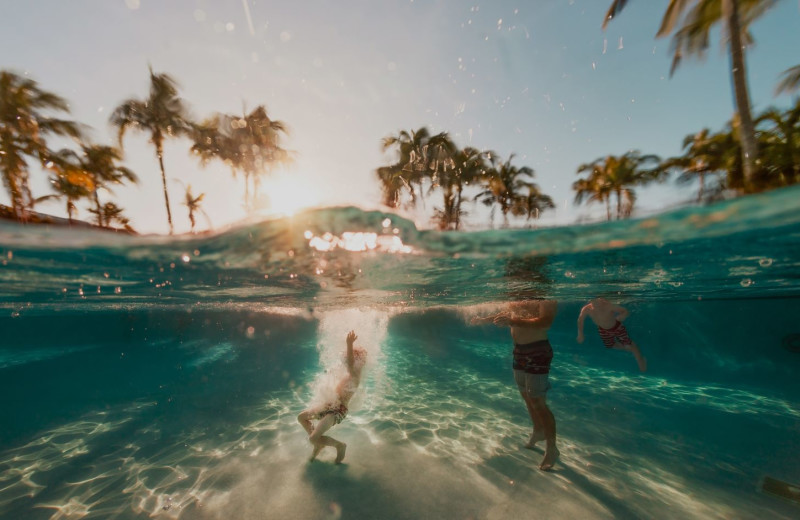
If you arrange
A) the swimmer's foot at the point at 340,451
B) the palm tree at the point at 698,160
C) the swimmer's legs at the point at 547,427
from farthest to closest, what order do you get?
the palm tree at the point at 698,160
the swimmer's foot at the point at 340,451
the swimmer's legs at the point at 547,427

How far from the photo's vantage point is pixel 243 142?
27516mm

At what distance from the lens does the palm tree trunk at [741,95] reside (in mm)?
8383

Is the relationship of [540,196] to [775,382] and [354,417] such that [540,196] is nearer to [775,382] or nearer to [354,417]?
[775,382]

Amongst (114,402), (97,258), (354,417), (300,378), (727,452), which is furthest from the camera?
(300,378)

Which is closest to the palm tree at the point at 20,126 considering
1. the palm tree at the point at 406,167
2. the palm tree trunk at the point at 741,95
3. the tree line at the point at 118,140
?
the tree line at the point at 118,140

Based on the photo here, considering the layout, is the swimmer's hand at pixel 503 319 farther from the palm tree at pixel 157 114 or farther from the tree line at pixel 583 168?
the palm tree at pixel 157 114

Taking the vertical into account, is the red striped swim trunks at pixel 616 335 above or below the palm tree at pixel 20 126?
below

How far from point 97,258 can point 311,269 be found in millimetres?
4398

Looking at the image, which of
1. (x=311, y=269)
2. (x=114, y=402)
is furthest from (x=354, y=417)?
(x=114, y=402)

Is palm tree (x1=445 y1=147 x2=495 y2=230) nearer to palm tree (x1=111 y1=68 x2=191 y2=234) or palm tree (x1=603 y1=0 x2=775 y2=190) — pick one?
palm tree (x1=603 y1=0 x2=775 y2=190)

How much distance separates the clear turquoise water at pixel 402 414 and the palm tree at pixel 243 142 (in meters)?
18.3

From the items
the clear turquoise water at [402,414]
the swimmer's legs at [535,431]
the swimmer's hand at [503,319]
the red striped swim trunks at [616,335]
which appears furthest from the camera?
the red striped swim trunks at [616,335]

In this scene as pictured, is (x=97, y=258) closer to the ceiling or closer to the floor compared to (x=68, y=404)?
closer to the ceiling

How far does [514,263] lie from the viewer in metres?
7.05
